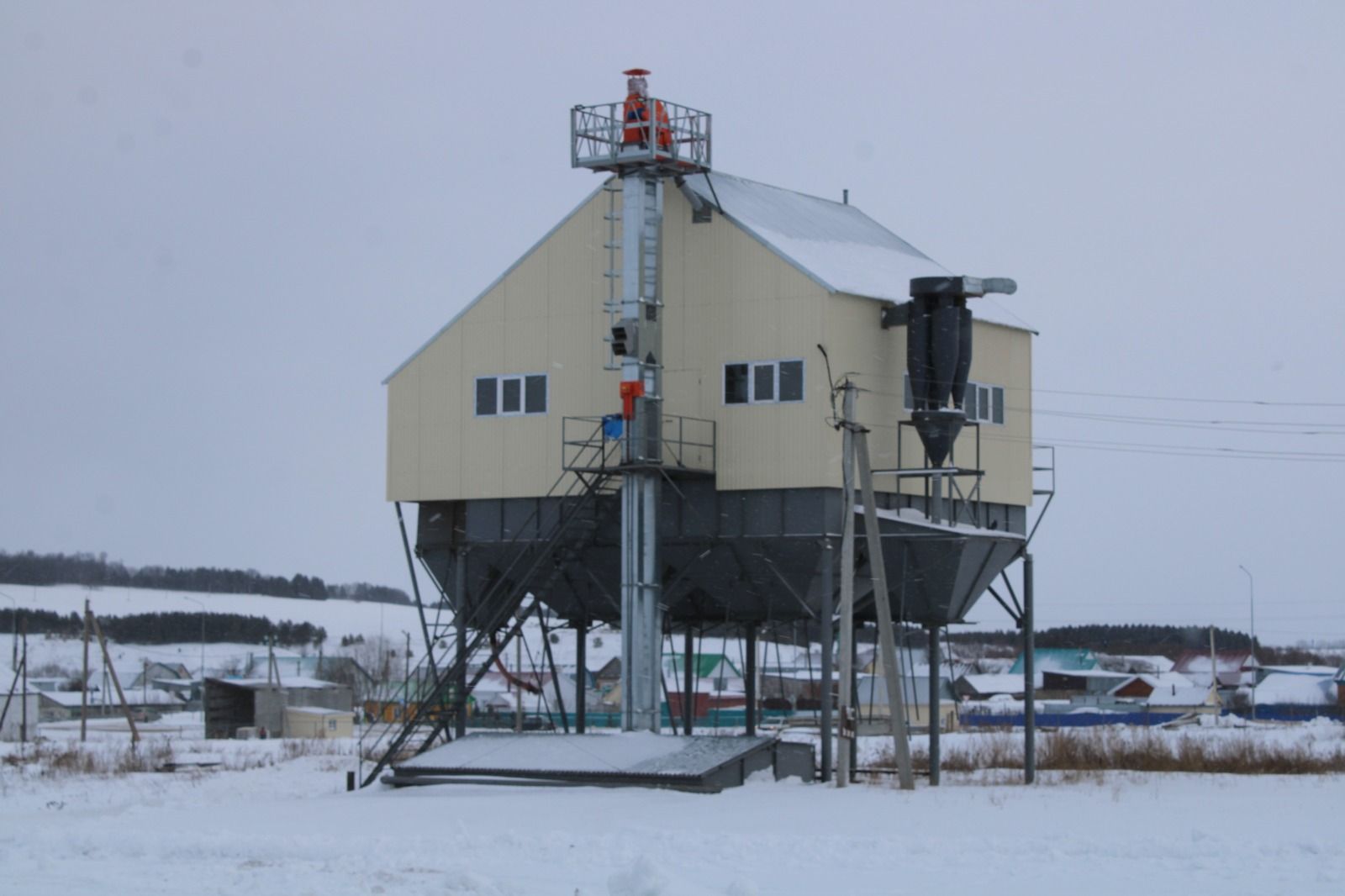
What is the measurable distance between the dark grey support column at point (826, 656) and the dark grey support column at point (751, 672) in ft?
21.9

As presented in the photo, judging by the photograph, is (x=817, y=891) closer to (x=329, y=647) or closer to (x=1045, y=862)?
(x=1045, y=862)

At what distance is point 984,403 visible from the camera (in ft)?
148

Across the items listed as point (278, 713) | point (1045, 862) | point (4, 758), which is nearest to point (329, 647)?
point (278, 713)

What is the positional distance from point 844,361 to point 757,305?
228 centimetres

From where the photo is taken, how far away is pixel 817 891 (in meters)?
22.8

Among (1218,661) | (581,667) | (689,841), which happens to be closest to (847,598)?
(689,841)

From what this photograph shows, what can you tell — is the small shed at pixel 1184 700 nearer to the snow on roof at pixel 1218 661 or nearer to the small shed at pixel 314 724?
the snow on roof at pixel 1218 661

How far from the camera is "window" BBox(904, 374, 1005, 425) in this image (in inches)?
1754

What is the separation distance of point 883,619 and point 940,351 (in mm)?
6979

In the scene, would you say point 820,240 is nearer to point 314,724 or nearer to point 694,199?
point 694,199

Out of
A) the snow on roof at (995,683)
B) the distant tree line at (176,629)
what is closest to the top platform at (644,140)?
the snow on roof at (995,683)

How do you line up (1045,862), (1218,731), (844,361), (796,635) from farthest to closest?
(1218,731)
(796,635)
(844,361)
(1045,862)

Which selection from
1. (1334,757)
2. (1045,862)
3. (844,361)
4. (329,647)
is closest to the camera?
(1045,862)

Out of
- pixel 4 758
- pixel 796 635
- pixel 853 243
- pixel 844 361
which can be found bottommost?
pixel 4 758
